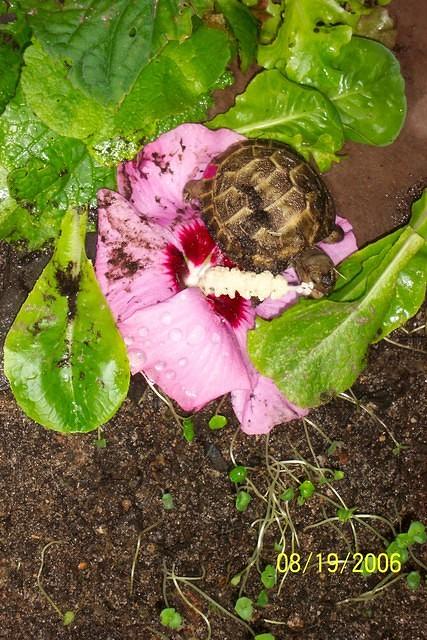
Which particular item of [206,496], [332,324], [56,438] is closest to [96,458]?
[56,438]

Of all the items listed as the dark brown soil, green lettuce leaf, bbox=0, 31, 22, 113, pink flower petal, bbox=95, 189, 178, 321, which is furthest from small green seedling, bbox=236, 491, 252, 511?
green lettuce leaf, bbox=0, 31, 22, 113

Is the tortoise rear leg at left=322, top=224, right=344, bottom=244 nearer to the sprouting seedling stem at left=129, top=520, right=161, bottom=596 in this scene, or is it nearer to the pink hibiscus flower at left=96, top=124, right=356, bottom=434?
the pink hibiscus flower at left=96, top=124, right=356, bottom=434

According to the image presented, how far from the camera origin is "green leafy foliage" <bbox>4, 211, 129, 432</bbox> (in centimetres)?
138

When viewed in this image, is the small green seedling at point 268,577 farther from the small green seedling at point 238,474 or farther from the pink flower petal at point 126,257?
the pink flower petal at point 126,257

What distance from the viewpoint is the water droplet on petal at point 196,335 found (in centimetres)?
139

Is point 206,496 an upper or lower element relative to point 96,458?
lower

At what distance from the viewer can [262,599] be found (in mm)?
1550

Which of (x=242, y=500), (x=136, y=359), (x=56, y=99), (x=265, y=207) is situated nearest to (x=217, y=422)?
(x=242, y=500)

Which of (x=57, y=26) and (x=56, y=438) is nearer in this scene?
(x=57, y=26)

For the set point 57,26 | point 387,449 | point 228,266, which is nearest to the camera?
point 57,26

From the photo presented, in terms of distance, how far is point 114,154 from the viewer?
4.71 feet

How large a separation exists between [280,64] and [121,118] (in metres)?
A: 0.37

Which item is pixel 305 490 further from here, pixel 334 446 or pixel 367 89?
pixel 367 89

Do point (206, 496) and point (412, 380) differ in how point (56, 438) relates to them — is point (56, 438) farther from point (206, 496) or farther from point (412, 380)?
point (412, 380)
